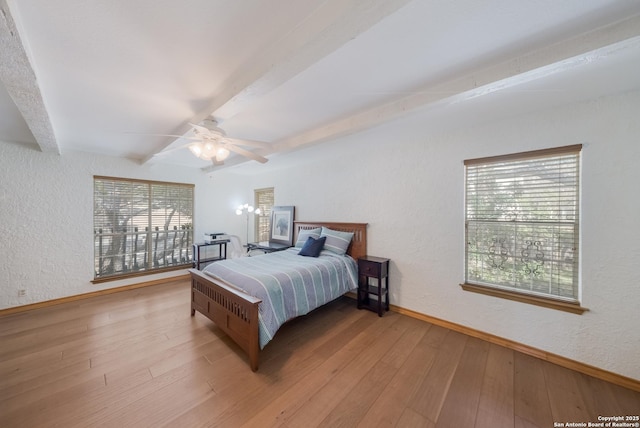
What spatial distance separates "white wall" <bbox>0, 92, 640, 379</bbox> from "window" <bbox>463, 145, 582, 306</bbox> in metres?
0.10

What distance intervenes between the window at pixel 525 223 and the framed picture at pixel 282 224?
3.01m

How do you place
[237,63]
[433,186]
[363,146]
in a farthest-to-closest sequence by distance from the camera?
1. [363,146]
2. [433,186]
3. [237,63]

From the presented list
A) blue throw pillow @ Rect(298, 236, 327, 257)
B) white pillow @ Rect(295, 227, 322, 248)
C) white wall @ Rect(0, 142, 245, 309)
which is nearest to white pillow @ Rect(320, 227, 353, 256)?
blue throw pillow @ Rect(298, 236, 327, 257)

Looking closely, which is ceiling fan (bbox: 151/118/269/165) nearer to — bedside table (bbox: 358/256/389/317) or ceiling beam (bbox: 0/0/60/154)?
ceiling beam (bbox: 0/0/60/154)

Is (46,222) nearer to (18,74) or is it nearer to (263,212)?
(18,74)

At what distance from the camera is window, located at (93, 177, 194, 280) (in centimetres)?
376

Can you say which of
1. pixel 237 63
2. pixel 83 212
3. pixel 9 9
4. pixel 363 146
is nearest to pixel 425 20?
pixel 237 63

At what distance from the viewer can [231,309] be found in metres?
2.24

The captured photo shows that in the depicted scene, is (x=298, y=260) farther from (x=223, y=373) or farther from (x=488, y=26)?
(x=488, y=26)

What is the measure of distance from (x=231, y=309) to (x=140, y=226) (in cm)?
317

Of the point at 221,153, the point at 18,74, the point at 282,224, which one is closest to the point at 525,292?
the point at 221,153

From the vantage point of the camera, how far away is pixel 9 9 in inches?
38.9

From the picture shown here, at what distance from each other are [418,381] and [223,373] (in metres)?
1.65

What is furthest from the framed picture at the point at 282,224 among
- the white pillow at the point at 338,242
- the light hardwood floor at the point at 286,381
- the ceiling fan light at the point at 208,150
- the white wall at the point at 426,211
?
the ceiling fan light at the point at 208,150
